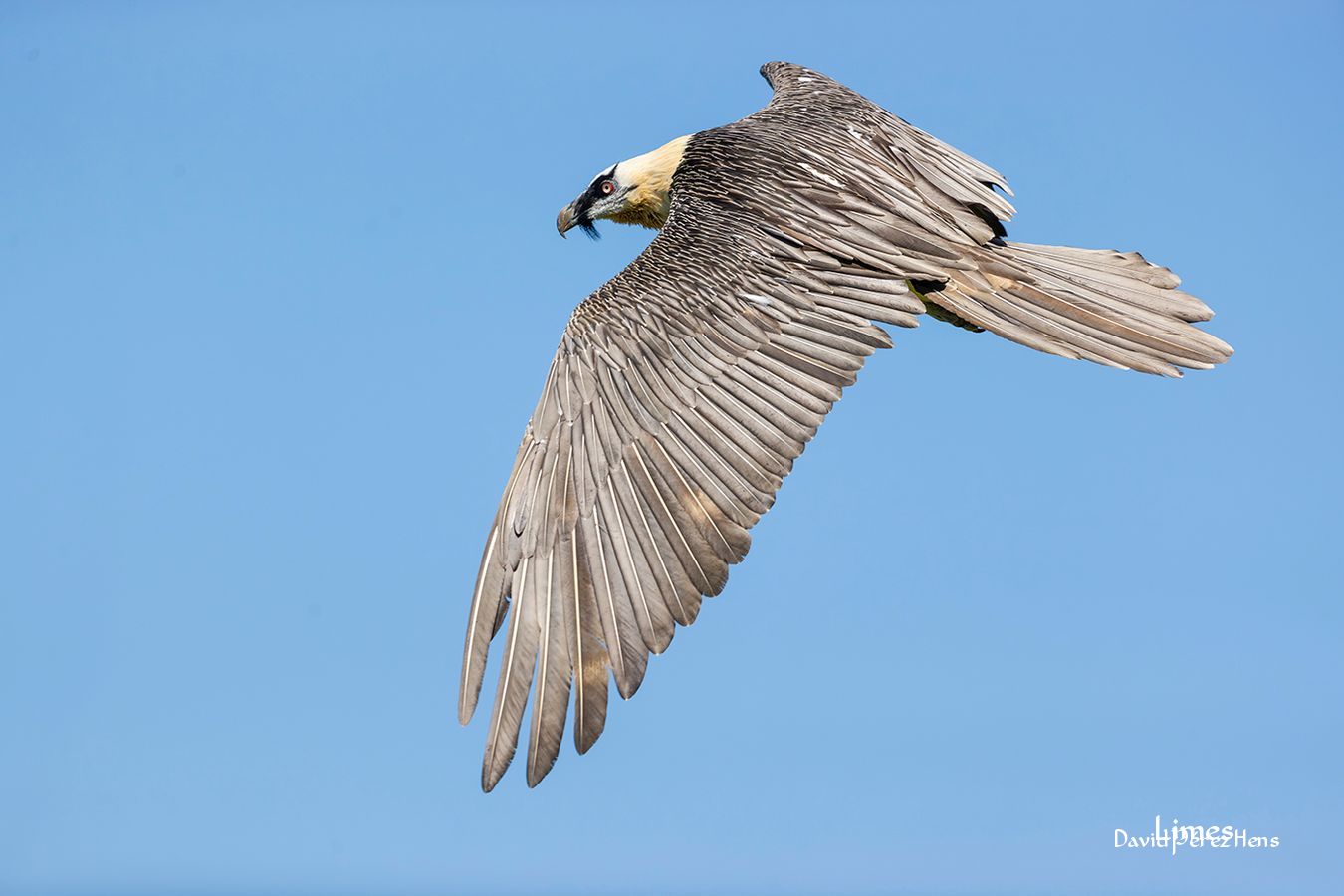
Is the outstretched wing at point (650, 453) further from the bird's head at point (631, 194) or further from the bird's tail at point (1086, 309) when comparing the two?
the bird's head at point (631, 194)

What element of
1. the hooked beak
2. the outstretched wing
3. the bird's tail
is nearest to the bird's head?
the hooked beak

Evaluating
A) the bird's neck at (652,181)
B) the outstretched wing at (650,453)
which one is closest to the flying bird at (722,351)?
the outstretched wing at (650,453)

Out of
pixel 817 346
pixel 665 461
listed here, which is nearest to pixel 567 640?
pixel 665 461

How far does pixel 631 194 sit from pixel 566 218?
572 mm

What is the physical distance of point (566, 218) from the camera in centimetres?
1010

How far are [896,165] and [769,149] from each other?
757 mm

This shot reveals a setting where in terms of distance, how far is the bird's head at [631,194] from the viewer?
952 cm

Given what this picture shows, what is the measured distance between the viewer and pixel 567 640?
596 cm

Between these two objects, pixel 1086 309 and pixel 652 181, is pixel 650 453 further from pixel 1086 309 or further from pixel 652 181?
pixel 652 181

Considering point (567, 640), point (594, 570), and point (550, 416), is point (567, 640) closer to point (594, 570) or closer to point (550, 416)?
point (594, 570)

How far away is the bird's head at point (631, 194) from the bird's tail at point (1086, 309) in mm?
2436

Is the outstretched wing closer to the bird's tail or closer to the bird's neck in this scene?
the bird's tail

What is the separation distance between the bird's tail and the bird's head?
2.44m

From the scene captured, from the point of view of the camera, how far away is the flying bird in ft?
19.7
